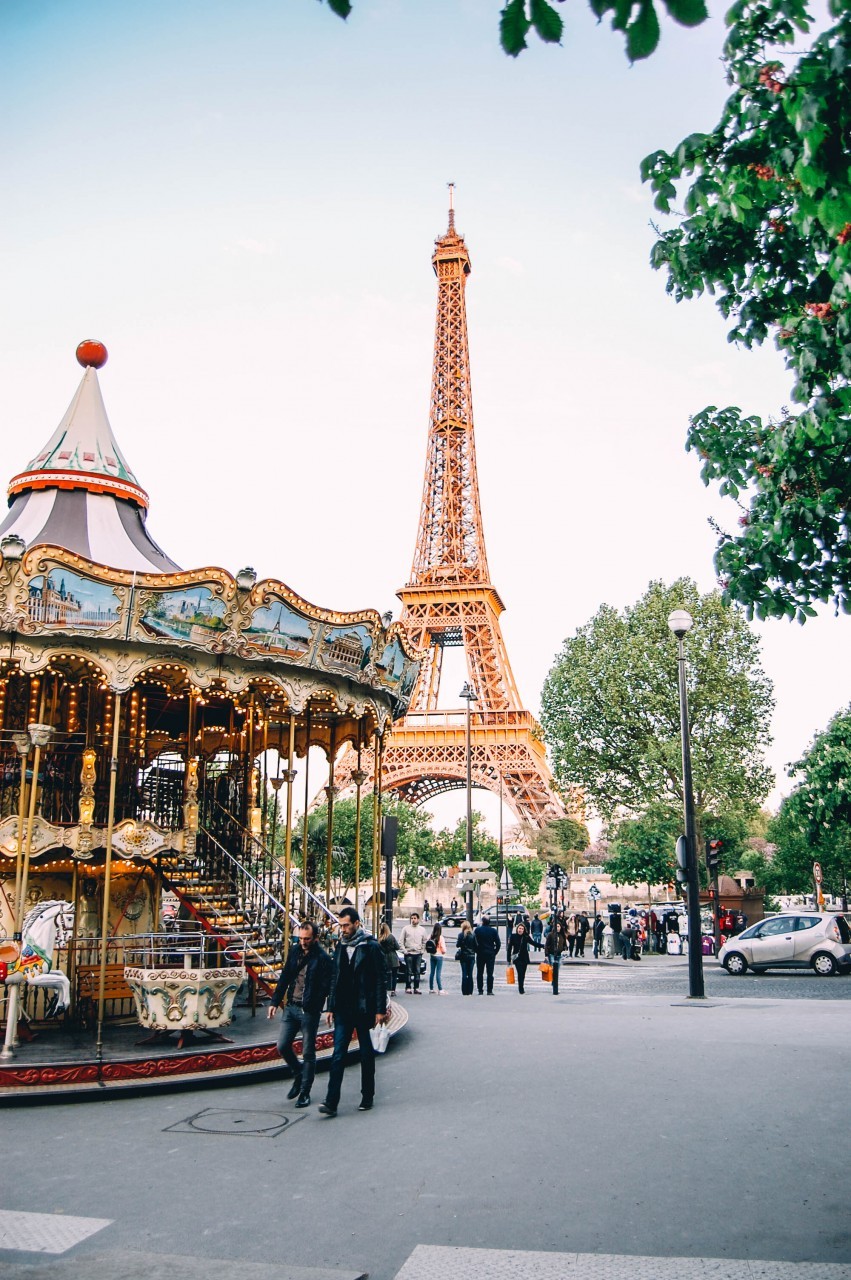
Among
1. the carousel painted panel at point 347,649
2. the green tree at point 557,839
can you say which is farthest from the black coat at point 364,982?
the green tree at point 557,839

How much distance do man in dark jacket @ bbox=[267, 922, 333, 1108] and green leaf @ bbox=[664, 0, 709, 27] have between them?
798 cm

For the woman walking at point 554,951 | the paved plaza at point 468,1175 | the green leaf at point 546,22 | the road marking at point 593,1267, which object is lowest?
the paved plaza at point 468,1175

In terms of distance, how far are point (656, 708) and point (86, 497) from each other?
2569cm

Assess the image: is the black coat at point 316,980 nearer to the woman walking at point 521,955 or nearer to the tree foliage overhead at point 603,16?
the tree foliage overhead at point 603,16

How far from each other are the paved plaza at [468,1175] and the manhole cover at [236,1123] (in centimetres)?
3

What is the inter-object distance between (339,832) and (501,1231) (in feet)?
175

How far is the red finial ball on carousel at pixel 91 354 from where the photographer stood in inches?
650

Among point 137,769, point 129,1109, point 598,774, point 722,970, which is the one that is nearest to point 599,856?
point 598,774

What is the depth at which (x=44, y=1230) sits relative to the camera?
221 inches

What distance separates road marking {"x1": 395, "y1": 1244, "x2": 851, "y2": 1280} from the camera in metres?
4.78

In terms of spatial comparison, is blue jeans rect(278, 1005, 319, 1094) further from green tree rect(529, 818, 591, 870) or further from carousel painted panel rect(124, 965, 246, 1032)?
green tree rect(529, 818, 591, 870)

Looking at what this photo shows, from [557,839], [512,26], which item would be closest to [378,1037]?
[512,26]

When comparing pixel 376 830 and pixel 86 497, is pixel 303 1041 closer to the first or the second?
pixel 376 830

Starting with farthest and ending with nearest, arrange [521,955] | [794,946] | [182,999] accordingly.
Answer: [794,946] < [521,955] < [182,999]
